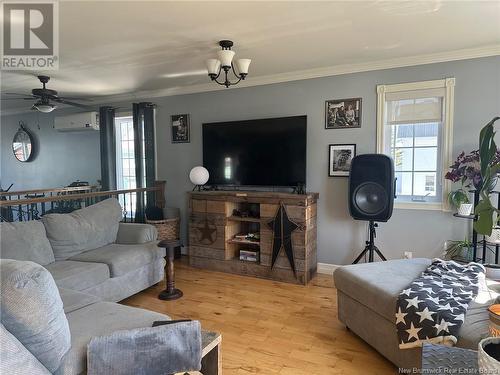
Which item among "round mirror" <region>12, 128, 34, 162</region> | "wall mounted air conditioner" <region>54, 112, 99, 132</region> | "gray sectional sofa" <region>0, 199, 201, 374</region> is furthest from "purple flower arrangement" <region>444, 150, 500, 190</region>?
"round mirror" <region>12, 128, 34, 162</region>

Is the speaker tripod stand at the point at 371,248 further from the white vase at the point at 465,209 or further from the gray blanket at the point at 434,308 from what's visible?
the gray blanket at the point at 434,308

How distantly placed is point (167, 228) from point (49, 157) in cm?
303

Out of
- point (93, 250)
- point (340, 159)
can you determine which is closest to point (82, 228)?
point (93, 250)

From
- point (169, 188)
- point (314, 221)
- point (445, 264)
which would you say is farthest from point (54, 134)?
point (445, 264)

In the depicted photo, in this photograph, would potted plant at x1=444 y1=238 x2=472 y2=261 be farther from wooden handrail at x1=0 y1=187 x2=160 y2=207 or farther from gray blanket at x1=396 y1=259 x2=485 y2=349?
wooden handrail at x1=0 y1=187 x2=160 y2=207

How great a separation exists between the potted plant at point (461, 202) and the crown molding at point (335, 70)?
125cm

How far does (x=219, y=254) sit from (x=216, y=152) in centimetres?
126

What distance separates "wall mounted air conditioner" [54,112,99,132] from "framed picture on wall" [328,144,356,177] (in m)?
3.58

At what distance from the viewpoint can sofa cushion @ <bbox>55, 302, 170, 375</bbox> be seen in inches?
50.9

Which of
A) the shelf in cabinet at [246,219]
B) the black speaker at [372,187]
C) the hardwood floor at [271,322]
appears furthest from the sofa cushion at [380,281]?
the shelf in cabinet at [246,219]

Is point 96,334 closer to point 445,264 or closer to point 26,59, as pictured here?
point 445,264

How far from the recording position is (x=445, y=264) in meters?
2.24

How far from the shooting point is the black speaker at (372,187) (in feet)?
9.64

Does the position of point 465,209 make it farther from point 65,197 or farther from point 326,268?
point 65,197
